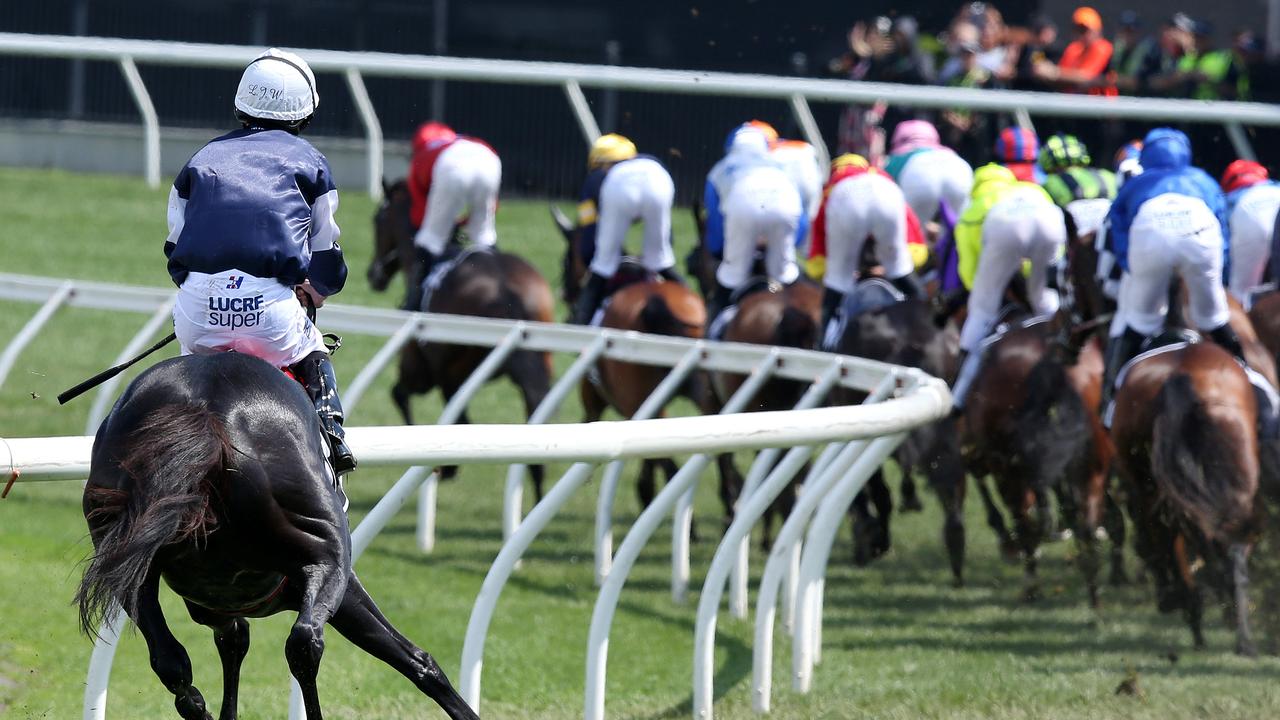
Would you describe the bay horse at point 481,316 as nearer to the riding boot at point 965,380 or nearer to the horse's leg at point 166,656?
the riding boot at point 965,380

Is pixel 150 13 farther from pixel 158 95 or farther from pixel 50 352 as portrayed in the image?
pixel 50 352

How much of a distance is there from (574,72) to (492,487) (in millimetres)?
5160

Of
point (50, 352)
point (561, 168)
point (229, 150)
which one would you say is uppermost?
point (229, 150)

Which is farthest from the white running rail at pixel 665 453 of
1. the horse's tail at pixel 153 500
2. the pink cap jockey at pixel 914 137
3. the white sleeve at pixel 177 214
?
the pink cap jockey at pixel 914 137

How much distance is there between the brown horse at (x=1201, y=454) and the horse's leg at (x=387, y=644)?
356cm

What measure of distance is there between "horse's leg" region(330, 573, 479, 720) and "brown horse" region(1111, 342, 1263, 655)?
140 inches

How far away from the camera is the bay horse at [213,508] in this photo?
364 centimetres

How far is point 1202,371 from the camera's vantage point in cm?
696

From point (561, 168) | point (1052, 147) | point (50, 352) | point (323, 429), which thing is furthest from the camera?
point (561, 168)

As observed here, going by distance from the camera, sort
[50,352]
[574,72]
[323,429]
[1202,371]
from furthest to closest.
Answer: [574,72] < [50,352] < [1202,371] < [323,429]

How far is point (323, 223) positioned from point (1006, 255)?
14.6 feet

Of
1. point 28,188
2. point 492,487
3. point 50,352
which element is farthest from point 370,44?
point 492,487

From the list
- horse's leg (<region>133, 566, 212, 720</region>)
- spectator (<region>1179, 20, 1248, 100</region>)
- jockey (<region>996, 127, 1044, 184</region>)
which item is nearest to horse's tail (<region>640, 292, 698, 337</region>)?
jockey (<region>996, 127, 1044, 184</region>)

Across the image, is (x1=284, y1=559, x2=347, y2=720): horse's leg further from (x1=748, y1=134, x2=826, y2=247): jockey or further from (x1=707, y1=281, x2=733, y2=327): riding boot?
(x1=748, y1=134, x2=826, y2=247): jockey
